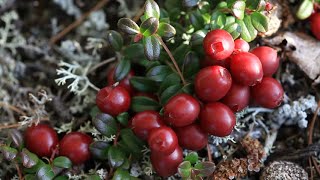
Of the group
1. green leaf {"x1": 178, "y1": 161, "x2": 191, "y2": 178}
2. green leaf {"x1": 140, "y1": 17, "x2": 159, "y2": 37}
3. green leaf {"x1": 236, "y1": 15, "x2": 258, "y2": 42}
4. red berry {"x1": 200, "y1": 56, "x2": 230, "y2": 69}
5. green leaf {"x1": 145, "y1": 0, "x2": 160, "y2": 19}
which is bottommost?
green leaf {"x1": 178, "y1": 161, "x2": 191, "y2": 178}

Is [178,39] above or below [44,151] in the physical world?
above

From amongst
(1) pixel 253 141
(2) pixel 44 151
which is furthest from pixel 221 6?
(2) pixel 44 151

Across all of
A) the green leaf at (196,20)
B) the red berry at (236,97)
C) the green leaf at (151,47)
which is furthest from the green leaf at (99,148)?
the green leaf at (196,20)

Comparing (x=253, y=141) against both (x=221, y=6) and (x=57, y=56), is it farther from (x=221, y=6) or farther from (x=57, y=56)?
(x=57, y=56)

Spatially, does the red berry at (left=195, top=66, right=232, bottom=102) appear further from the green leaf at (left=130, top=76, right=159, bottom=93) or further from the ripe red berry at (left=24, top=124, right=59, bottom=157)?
the ripe red berry at (left=24, top=124, right=59, bottom=157)

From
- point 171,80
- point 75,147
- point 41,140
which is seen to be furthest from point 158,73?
point 41,140

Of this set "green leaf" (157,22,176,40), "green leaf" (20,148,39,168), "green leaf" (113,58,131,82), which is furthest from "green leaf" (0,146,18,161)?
"green leaf" (157,22,176,40)
